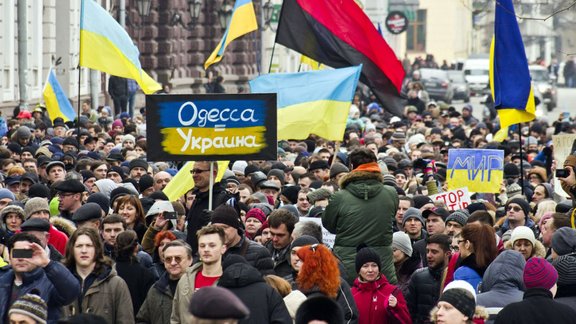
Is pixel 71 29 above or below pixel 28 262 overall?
above

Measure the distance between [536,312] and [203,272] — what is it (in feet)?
6.19

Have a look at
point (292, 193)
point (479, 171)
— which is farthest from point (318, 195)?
point (479, 171)

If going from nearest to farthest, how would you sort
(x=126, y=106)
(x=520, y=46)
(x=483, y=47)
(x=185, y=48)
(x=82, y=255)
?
(x=82, y=255)
(x=520, y=46)
(x=126, y=106)
(x=185, y=48)
(x=483, y=47)

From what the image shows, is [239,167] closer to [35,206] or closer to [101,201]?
[101,201]

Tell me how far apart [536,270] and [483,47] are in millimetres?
102906

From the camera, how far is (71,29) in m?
35.9

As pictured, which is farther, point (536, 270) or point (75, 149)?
point (75, 149)

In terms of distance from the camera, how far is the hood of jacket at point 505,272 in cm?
964

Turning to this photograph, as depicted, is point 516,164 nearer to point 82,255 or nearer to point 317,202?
point 317,202

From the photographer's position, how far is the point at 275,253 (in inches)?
447

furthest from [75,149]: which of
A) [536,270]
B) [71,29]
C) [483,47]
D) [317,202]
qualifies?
[483,47]

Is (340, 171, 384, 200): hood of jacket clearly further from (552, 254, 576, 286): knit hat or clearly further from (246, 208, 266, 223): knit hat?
(552, 254, 576, 286): knit hat

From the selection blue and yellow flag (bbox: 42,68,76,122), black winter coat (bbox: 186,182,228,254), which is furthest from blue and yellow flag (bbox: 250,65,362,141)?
blue and yellow flag (bbox: 42,68,76,122)

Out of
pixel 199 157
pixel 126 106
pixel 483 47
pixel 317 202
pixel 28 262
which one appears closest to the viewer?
pixel 28 262
